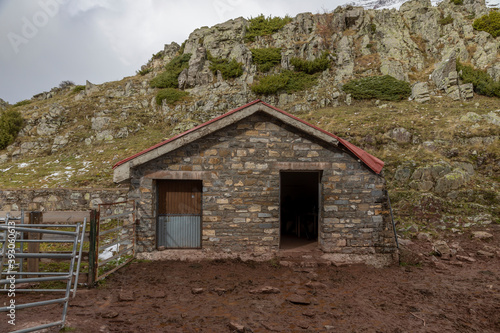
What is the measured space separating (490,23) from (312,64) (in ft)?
53.1

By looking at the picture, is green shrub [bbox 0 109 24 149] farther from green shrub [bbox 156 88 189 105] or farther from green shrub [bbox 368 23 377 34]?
green shrub [bbox 368 23 377 34]

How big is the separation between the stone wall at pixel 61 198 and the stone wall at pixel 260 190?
5.85 m

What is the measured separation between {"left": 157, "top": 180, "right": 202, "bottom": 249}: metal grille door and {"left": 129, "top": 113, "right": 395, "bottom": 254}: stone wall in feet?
1.11

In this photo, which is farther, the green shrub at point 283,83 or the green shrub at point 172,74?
the green shrub at point 172,74

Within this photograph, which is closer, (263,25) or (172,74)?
(172,74)

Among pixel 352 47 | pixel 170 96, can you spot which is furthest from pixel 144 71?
pixel 352 47

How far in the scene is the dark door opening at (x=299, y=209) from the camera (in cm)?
999

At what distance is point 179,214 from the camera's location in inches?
313

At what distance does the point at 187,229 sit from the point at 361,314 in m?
4.96

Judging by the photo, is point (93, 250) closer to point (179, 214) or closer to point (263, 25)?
point (179, 214)

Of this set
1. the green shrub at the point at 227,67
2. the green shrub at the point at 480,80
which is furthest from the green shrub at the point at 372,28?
the green shrub at the point at 227,67

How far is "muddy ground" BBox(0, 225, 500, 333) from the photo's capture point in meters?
4.53

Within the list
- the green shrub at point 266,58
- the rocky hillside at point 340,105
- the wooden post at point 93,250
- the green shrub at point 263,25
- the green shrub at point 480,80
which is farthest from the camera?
the green shrub at point 263,25

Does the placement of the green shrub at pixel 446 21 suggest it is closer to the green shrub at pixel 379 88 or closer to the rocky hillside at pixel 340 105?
the rocky hillside at pixel 340 105
